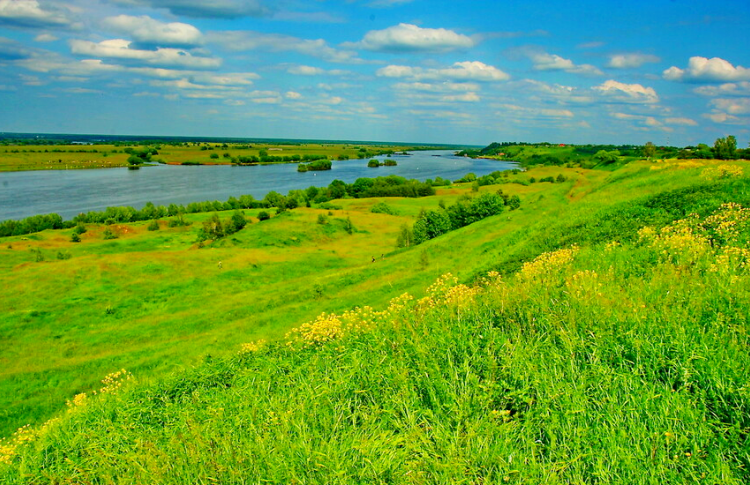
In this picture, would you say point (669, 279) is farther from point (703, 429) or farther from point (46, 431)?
point (46, 431)

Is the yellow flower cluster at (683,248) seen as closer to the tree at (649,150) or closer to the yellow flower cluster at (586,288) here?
the yellow flower cluster at (586,288)

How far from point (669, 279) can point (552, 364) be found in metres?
3.75

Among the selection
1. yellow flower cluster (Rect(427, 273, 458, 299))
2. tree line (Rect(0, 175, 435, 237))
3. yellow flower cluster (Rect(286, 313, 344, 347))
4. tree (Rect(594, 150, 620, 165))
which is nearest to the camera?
yellow flower cluster (Rect(286, 313, 344, 347))

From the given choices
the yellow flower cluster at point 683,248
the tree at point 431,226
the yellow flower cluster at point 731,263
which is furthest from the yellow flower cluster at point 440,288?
the tree at point 431,226

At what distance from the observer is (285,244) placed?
263 ft

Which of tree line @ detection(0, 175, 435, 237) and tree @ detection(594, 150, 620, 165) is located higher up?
tree @ detection(594, 150, 620, 165)

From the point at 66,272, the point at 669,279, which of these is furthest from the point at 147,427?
the point at 66,272

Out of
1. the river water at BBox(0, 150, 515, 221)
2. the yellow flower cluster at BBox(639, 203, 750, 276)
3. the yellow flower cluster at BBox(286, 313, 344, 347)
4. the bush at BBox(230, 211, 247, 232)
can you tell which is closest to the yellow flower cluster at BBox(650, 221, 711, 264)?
the yellow flower cluster at BBox(639, 203, 750, 276)

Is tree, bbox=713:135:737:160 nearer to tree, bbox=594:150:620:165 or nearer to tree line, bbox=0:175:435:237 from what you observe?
tree, bbox=594:150:620:165

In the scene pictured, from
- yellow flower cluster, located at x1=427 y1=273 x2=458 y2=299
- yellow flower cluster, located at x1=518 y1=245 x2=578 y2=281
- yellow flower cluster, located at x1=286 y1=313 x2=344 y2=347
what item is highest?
yellow flower cluster, located at x1=518 y1=245 x2=578 y2=281

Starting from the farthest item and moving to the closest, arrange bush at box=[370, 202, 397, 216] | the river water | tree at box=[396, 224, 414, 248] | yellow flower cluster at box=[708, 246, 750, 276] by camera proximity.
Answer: the river water
bush at box=[370, 202, 397, 216]
tree at box=[396, 224, 414, 248]
yellow flower cluster at box=[708, 246, 750, 276]

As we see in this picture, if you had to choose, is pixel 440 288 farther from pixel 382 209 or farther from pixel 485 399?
pixel 382 209

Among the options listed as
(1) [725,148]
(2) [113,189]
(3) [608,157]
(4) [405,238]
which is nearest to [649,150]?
(1) [725,148]

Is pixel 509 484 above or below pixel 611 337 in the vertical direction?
below
